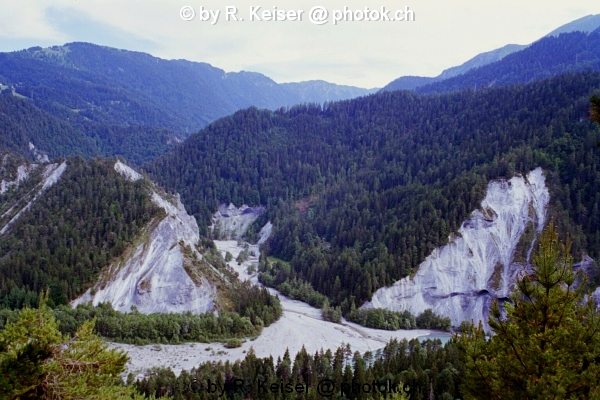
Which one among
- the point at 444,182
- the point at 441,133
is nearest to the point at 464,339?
the point at 444,182

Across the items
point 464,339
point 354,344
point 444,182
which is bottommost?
point 354,344

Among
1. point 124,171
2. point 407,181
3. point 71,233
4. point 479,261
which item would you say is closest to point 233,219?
point 407,181

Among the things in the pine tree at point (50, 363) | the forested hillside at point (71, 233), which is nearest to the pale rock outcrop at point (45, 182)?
the forested hillside at point (71, 233)

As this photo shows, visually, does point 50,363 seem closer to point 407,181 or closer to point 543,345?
point 543,345

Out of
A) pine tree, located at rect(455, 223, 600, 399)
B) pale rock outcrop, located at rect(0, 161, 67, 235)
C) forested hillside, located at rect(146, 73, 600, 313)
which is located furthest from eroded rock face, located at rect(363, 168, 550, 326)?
pine tree, located at rect(455, 223, 600, 399)

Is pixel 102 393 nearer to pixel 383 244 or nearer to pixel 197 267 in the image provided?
pixel 197 267

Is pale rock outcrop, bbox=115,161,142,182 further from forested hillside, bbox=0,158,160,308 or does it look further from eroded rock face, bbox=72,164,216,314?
eroded rock face, bbox=72,164,216,314

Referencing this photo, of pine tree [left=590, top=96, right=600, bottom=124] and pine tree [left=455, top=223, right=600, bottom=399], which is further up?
pine tree [left=590, top=96, right=600, bottom=124]
